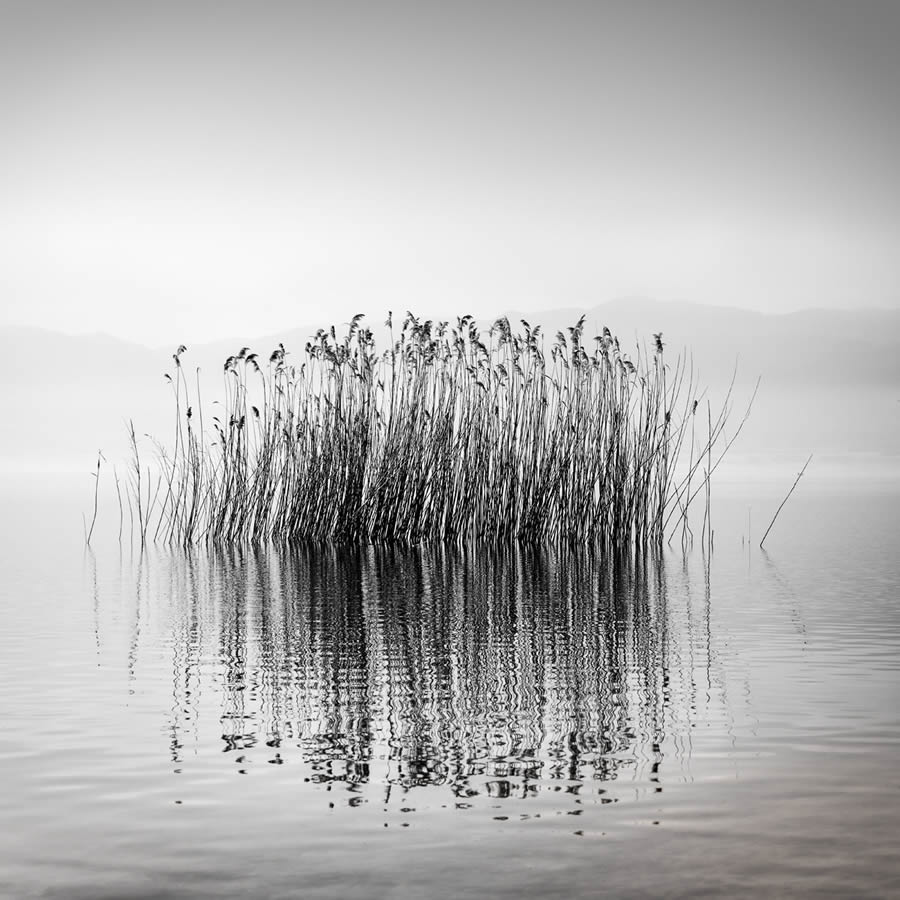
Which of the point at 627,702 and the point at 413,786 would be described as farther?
the point at 627,702

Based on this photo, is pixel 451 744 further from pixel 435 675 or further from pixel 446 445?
pixel 446 445

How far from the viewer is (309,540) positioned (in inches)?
334

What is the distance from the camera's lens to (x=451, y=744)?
2578 millimetres

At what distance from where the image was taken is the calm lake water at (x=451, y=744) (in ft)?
6.03

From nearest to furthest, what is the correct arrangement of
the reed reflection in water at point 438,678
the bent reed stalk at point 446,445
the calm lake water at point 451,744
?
the calm lake water at point 451,744, the reed reflection in water at point 438,678, the bent reed stalk at point 446,445

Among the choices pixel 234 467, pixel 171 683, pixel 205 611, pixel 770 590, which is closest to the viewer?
pixel 171 683

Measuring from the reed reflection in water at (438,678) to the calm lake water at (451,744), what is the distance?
13 millimetres

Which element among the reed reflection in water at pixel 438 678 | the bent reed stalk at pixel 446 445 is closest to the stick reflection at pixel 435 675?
the reed reflection in water at pixel 438 678

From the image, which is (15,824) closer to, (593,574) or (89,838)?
(89,838)

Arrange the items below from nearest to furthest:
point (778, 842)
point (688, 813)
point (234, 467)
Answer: point (778, 842) → point (688, 813) → point (234, 467)

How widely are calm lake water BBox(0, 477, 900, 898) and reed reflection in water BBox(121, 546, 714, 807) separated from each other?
1cm

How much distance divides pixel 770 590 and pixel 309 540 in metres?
3.67

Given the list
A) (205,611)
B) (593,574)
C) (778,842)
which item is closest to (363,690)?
(778,842)

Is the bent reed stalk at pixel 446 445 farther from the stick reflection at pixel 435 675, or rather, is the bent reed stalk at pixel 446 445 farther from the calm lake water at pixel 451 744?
the calm lake water at pixel 451 744
